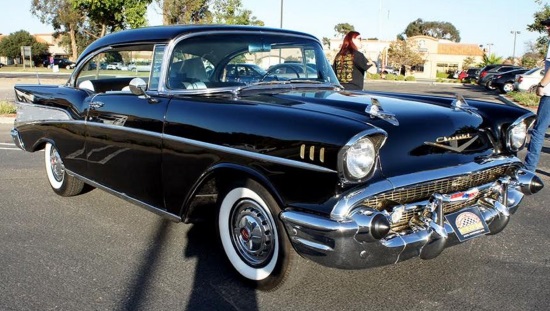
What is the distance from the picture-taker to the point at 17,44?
266ft

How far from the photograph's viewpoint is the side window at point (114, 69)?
4375 mm

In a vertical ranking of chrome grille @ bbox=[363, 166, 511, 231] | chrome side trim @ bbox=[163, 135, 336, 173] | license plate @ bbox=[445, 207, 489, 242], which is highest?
chrome side trim @ bbox=[163, 135, 336, 173]

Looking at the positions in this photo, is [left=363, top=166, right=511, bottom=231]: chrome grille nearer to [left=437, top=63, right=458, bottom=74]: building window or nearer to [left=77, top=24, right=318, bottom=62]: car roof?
[left=77, top=24, right=318, bottom=62]: car roof

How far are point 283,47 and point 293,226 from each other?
80.9 inches

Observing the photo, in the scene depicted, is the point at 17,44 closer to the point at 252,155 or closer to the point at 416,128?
the point at 252,155

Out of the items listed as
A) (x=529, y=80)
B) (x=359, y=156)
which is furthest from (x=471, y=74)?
(x=359, y=156)

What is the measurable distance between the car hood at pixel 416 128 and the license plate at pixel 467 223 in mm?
306

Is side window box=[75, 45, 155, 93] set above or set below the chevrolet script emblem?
above

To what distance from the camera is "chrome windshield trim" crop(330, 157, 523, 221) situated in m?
2.71

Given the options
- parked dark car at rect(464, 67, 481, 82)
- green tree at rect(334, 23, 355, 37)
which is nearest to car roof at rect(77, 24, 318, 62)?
parked dark car at rect(464, 67, 481, 82)

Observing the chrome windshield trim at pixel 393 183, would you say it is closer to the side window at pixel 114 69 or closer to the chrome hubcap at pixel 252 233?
the chrome hubcap at pixel 252 233

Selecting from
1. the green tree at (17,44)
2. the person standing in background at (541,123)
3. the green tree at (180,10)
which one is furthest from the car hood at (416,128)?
the green tree at (17,44)

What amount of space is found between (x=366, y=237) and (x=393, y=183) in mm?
340

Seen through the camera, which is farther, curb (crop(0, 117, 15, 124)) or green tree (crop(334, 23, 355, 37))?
green tree (crop(334, 23, 355, 37))
